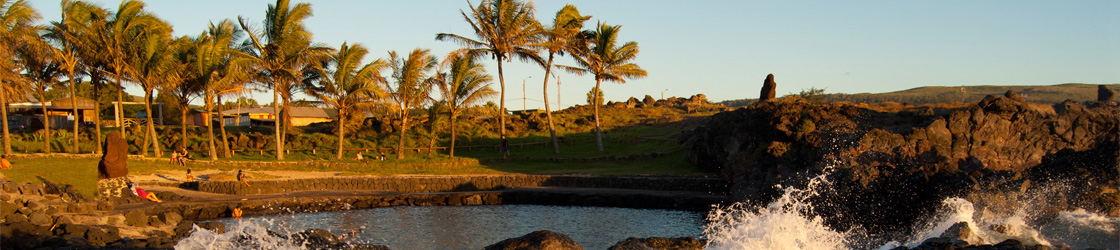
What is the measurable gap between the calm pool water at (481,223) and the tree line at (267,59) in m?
10.8

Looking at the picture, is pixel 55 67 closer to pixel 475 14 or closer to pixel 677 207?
pixel 475 14

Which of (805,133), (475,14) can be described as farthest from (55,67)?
(805,133)

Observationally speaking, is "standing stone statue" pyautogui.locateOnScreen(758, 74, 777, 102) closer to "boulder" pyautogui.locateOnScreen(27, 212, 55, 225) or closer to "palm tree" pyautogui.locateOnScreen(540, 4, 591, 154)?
"palm tree" pyautogui.locateOnScreen(540, 4, 591, 154)

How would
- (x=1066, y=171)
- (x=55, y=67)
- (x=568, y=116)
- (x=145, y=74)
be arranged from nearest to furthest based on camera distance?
(x=1066, y=171) → (x=145, y=74) → (x=55, y=67) → (x=568, y=116)

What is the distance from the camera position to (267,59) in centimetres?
3183

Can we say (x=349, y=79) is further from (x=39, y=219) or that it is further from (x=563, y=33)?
(x=39, y=219)

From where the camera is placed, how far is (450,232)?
2006 cm

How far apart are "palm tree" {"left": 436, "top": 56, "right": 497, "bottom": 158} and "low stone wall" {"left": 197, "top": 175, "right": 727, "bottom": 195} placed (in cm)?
691

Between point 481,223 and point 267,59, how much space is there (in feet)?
50.5

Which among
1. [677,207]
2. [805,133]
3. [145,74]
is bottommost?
[677,207]

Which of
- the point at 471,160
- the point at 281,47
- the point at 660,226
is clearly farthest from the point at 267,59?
the point at 660,226

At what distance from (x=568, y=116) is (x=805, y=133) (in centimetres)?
2897

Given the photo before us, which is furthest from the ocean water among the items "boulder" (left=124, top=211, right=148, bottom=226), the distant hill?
the distant hill

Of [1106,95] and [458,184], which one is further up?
[1106,95]
